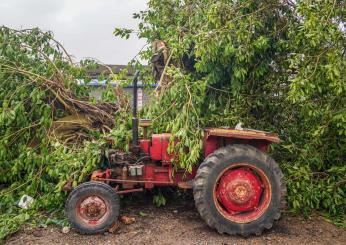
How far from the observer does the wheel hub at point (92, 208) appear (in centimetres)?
371

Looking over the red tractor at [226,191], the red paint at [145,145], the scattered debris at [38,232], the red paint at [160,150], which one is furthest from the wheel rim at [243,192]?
the scattered debris at [38,232]

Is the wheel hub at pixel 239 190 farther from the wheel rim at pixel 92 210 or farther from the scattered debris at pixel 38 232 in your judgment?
the scattered debris at pixel 38 232

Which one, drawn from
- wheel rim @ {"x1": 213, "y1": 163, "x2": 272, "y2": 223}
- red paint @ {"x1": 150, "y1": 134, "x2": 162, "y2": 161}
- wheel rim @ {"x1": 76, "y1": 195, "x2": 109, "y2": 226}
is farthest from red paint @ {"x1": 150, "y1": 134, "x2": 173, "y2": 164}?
wheel rim @ {"x1": 76, "y1": 195, "x2": 109, "y2": 226}

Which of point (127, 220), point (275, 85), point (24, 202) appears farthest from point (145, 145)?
point (275, 85)

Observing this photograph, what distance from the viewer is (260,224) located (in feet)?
12.1

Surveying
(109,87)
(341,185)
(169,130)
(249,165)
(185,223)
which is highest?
(109,87)

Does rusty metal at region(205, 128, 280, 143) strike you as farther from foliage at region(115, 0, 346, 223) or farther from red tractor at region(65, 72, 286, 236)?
foliage at region(115, 0, 346, 223)

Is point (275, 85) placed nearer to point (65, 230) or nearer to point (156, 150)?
point (156, 150)

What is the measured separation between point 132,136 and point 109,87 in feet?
5.66

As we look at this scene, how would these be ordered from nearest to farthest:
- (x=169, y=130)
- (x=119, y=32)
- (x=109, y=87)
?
(x=169, y=130) → (x=109, y=87) → (x=119, y=32)

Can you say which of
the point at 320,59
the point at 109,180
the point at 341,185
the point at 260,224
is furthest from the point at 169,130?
the point at 341,185

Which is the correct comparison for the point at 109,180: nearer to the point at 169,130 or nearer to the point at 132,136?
the point at 132,136

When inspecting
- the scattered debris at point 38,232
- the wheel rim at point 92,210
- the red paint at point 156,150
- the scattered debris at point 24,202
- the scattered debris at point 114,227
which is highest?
the red paint at point 156,150

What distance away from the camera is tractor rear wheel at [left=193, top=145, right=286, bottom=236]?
144 inches
